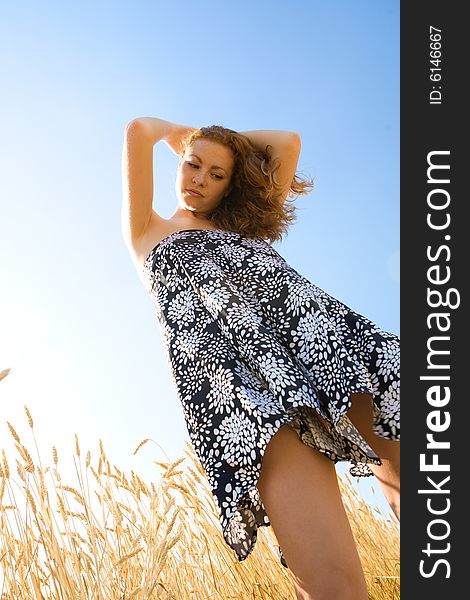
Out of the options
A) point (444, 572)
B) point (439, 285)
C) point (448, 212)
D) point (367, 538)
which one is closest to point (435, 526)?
A: point (444, 572)

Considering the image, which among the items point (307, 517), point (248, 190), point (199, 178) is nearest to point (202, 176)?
point (199, 178)

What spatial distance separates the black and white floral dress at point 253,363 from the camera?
163 centimetres

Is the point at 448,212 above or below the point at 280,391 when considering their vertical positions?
above

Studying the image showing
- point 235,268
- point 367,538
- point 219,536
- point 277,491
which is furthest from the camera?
point 367,538

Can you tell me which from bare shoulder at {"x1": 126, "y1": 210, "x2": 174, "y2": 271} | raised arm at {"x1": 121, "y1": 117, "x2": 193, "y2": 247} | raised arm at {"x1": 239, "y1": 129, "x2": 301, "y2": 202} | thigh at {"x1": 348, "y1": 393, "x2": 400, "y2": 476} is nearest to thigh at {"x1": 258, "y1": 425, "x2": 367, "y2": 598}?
thigh at {"x1": 348, "y1": 393, "x2": 400, "y2": 476}

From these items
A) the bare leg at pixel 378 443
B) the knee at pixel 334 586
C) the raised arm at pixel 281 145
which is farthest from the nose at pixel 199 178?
the knee at pixel 334 586

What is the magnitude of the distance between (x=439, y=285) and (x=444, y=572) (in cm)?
74

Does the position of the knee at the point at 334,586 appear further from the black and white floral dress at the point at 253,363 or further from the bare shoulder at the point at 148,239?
the bare shoulder at the point at 148,239

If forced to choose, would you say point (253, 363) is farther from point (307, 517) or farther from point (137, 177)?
point (137, 177)

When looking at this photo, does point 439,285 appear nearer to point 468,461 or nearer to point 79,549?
point 468,461

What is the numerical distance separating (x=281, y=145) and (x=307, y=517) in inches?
58.7

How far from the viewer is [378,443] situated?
1811 mm

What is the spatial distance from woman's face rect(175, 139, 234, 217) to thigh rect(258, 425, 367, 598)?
97 cm

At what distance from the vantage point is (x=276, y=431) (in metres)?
1.57
